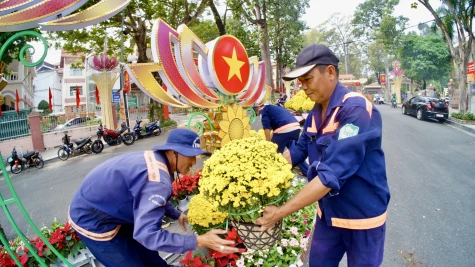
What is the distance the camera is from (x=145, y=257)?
7.86 ft

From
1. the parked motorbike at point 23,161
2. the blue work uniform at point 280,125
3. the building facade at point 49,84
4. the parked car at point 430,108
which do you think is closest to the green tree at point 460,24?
the parked car at point 430,108

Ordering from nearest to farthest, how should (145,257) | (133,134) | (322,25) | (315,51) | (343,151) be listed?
(343,151), (315,51), (145,257), (133,134), (322,25)

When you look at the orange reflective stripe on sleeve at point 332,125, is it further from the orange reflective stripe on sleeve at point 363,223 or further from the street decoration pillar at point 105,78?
the street decoration pillar at point 105,78

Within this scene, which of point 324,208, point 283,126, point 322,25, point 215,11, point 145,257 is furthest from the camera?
point 322,25

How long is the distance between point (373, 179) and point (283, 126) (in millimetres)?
3320

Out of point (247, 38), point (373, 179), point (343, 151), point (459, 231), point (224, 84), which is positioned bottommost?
point (459, 231)

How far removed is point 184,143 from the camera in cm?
205

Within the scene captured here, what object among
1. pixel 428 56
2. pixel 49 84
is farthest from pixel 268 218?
pixel 49 84

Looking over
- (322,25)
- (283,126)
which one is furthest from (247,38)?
(322,25)

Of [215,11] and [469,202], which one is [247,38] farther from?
[469,202]

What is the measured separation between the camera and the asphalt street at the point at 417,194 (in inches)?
142

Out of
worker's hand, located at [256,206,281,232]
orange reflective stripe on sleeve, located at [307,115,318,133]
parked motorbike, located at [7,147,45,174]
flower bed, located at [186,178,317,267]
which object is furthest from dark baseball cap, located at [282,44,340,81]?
parked motorbike, located at [7,147,45,174]

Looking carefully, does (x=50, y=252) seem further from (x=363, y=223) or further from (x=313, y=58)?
A: (x=313, y=58)

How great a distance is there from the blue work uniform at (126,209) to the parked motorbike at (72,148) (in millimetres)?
10065
